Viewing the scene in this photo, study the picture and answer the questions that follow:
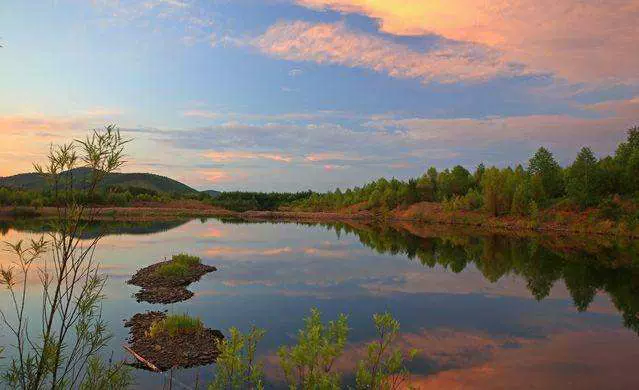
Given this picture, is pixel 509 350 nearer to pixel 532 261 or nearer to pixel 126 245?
pixel 532 261

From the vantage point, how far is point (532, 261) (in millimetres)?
53625

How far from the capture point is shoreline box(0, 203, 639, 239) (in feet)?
285

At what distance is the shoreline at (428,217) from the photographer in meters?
87.0

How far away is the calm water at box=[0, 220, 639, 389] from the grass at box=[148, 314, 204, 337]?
1.85 meters

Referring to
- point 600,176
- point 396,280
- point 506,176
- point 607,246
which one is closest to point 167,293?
point 396,280

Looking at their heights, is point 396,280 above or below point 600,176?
below

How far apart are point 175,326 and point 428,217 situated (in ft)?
406

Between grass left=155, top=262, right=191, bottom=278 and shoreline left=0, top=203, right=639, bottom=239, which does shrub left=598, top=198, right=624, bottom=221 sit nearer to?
shoreline left=0, top=203, right=639, bottom=239

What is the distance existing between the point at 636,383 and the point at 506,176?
105455mm

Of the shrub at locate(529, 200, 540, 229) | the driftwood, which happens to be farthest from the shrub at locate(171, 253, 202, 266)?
the shrub at locate(529, 200, 540, 229)

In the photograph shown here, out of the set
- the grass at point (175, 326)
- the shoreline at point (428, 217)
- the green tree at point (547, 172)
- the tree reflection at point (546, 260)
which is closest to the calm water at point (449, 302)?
the tree reflection at point (546, 260)

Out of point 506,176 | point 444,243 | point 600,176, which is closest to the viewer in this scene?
point 444,243

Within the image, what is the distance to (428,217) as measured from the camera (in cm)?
13962

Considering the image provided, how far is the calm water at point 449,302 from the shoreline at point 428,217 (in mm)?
13285
